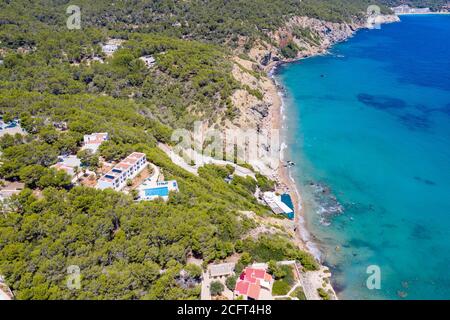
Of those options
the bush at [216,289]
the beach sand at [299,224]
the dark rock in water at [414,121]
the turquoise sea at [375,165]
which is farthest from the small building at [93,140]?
the dark rock in water at [414,121]

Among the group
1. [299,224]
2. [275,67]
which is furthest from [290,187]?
[275,67]

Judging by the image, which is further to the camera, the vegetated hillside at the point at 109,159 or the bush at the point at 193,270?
the bush at the point at 193,270

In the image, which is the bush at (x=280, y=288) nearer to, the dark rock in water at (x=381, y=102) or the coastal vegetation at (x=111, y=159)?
the coastal vegetation at (x=111, y=159)

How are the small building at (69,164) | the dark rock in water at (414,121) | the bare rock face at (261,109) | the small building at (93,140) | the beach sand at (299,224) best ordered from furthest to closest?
the dark rock in water at (414,121)
the bare rock face at (261,109)
the small building at (93,140)
the small building at (69,164)
the beach sand at (299,224)

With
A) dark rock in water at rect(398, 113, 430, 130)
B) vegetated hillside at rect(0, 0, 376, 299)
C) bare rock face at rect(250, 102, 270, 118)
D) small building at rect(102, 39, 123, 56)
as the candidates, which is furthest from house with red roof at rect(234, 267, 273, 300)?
small building at rect(102, 39, 123, 56)

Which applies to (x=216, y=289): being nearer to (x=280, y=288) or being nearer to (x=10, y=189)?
(x=280, y=288)

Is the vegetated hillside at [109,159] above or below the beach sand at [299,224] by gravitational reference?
above
